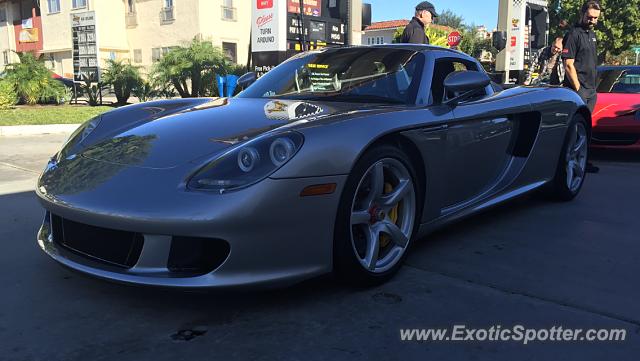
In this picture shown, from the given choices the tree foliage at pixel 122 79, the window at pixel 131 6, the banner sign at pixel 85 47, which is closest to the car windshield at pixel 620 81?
the tree foliage at pixel 122 79

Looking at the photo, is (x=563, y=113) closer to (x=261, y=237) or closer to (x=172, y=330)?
(x=261, y=237)

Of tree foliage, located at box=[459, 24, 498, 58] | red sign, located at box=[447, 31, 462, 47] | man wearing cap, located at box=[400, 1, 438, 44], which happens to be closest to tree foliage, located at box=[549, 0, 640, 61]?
tree foliage, located at box=[459, 24, 498, 58]

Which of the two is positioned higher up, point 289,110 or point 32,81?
point 32,81

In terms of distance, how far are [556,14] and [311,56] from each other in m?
30.9

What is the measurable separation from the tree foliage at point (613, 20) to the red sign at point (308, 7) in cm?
2014

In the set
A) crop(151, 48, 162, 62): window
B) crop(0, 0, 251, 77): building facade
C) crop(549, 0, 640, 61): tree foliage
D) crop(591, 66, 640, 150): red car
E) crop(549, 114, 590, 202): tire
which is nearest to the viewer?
crop(549, 114, 590, 202): tire

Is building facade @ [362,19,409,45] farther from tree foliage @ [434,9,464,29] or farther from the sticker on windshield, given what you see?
the sticker on windshield

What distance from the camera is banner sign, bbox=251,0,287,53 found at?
12.6 m

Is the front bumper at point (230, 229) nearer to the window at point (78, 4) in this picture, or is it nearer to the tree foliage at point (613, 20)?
the tree foliage at point (613, 20)

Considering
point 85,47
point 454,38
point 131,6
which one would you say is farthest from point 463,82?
point 131,6

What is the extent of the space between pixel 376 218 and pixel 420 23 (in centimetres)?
411

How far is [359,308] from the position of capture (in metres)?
2.45

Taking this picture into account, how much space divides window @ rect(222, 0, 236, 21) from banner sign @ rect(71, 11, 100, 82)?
10.6m

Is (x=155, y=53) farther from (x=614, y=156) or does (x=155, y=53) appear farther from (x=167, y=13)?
(x=614, y=156)
